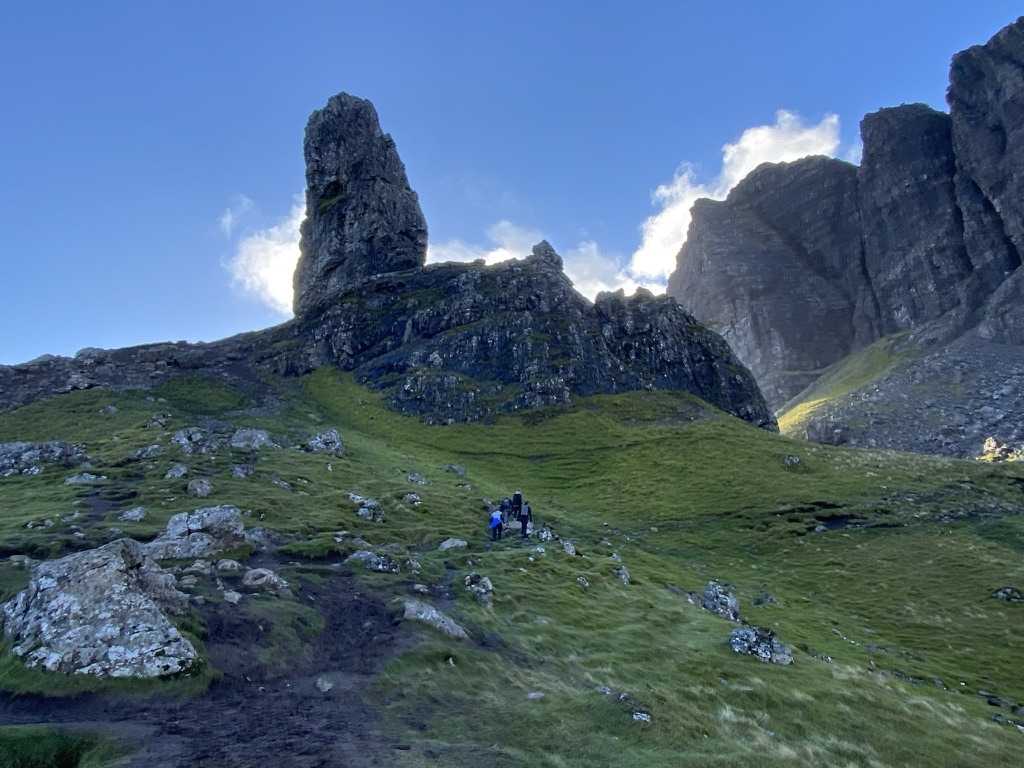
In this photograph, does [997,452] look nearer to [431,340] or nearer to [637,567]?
[431,340]

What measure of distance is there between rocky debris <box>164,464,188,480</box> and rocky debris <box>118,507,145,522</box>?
11.6 m

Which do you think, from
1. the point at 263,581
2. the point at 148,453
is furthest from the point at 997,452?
the point at 148,453

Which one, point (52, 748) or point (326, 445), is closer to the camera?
point (52, 748)

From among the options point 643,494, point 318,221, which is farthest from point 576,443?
point 318,221

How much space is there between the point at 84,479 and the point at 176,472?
25.0 feet

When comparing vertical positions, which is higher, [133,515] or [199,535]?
[133,515]

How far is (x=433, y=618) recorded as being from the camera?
2803 centimetres

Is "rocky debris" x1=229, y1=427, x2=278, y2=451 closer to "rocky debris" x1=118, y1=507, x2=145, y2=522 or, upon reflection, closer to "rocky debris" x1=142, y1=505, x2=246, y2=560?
"rocky debris" x1=118, y1=507, x2=145, y2=522

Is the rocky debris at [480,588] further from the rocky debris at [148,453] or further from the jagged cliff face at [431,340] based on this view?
the jagged cliff face at [431,340]

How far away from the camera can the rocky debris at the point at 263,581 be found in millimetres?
29062

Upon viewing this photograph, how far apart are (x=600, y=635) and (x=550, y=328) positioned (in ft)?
303

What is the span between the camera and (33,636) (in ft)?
70.1

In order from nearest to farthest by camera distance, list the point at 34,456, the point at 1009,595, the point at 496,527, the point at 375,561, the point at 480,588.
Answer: the point at 480,588
the point at 375,561
the point at 1009,595
the point at 496,527
the point at 34,456

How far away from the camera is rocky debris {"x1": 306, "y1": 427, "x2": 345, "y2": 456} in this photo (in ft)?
238
